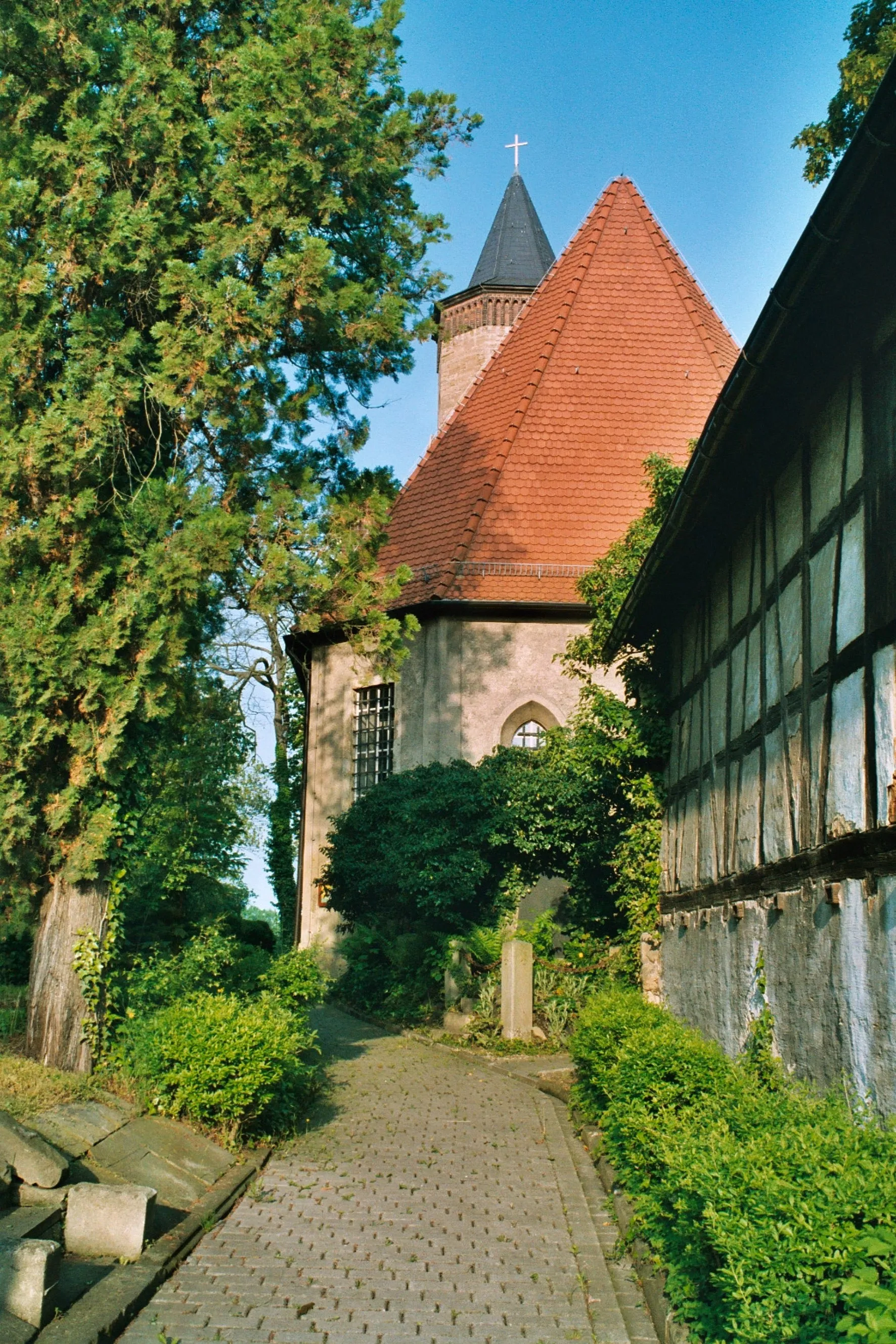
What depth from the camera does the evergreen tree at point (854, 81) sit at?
11.4 meters

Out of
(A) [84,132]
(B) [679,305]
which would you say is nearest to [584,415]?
(B) [679,305]

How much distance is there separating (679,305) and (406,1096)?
16.1m

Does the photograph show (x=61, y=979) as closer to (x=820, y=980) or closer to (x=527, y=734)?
(x=820, y=980)

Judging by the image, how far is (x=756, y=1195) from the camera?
156 inches

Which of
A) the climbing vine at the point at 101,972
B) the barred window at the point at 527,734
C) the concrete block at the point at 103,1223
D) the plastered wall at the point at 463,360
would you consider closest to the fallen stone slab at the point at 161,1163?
the concrete block at the point at 103,1223

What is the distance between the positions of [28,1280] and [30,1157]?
1300 mm

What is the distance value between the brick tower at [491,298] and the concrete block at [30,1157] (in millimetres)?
24020

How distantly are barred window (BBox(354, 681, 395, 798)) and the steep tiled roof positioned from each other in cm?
206

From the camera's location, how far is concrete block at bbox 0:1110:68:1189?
20.7 ft

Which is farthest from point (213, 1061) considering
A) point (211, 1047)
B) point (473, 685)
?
point (473, 685)

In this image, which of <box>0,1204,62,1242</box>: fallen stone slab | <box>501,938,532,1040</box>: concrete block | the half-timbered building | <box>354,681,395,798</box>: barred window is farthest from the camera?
<box>354,681,395,798</box>: barred window

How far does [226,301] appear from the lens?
9.72 meters

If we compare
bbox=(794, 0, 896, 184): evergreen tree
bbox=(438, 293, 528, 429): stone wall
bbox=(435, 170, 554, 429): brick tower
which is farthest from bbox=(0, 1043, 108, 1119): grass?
bbox=(438, 293, 528, 429): stone wall

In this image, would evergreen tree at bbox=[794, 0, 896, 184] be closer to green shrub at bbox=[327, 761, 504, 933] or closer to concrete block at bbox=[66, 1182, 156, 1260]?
green shrub at bbox=[327, 761, 504, 933]
